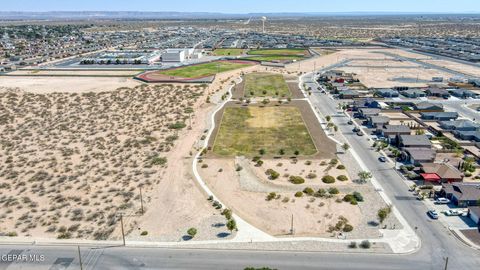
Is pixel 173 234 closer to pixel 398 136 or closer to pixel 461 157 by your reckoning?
pixel 398 136

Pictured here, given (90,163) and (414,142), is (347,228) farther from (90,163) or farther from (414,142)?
(90,163)

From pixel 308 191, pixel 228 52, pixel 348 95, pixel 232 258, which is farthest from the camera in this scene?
pixel 228 52

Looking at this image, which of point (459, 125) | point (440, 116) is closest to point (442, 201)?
point (459, 125)

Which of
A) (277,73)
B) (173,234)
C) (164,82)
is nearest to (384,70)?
(277,73)

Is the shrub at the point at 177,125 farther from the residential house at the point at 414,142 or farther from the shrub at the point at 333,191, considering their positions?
the residential house at the point at 414,142

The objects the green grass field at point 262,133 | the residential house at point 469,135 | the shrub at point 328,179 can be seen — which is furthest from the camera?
the residential house at point 469,135

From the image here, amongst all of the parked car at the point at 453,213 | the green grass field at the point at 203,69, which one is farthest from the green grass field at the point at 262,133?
the green grass field at the point at 203,69
